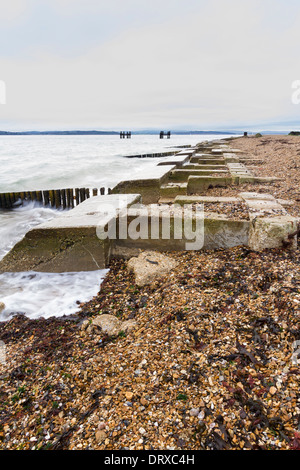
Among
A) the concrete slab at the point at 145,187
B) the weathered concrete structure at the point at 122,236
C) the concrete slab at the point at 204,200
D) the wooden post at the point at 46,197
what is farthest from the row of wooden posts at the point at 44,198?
the weathered concrete structure at the point at 122,236

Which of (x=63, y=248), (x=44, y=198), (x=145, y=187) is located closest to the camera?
(x=63, y=248)

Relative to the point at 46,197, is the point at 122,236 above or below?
above

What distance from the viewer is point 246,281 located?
268 centimetres

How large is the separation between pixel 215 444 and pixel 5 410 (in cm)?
143

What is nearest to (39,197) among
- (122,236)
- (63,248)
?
(63,248)

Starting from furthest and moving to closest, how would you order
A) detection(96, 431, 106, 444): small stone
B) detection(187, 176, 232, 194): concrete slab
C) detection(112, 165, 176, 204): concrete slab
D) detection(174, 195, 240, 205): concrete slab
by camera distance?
detection(187, 176, 232, 194): concrete slab
detection(112, 165, 176, 204): concrete slab
detection(174, 195, 240, 205): concrete slab
detection(96, 431, 106, 444): small stone

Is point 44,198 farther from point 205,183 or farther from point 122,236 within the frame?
point 122,236

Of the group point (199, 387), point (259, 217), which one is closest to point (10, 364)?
point (199, 387)

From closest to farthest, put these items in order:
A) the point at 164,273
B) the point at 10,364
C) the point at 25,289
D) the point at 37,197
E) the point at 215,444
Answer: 1. the point at 215,444
2. the point at 10,364
3. the point at 164,273
4. the point at 25,289
5. the point at 37,197

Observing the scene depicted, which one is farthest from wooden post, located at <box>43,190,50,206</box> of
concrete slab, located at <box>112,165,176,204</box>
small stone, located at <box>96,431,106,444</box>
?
small stone, located at <box>96,431,106,444</box>

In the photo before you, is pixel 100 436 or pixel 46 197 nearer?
pixel 100 436

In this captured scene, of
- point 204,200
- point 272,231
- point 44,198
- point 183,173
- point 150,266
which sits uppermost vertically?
point 183,173

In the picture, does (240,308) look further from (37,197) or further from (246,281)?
(37,197)

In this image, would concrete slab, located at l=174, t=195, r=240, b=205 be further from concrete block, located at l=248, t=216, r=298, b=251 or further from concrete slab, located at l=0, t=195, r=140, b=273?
concrete slab, located at l=0, t=195, r=140, b=273
